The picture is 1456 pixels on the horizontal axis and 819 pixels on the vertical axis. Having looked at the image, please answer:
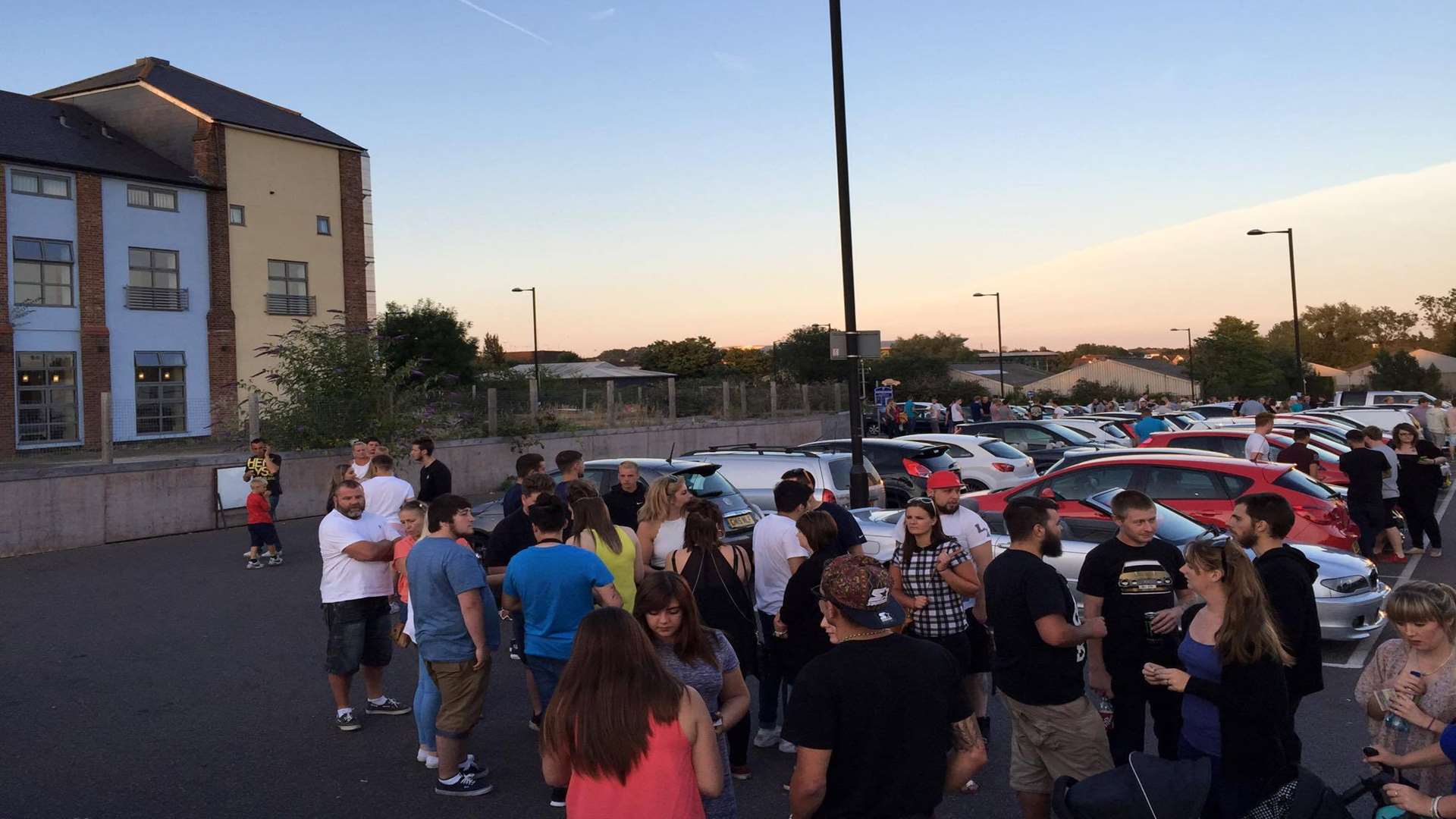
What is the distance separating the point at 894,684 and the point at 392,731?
4895 mm

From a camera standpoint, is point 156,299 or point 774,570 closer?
point 774,570

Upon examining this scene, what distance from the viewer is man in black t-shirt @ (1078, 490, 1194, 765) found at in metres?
5.04

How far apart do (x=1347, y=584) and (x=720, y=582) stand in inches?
232

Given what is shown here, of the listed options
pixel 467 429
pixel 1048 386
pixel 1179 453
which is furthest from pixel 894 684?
pixel 1048 386

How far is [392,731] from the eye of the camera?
7.21 m

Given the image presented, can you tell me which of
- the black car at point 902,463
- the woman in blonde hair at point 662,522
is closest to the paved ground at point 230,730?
the woman in blonde hair at point 662,522

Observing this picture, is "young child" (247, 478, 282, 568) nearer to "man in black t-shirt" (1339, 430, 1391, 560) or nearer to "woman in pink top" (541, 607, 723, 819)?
"woman in pink top" (541, 607, 723, 819)

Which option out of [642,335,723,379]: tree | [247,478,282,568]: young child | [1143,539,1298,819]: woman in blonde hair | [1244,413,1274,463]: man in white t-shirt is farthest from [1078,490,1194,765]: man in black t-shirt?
[642,335,723,379]: tree

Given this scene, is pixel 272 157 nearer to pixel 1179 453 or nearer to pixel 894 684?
pixel 1179 453

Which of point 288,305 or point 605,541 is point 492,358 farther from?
point 605,541

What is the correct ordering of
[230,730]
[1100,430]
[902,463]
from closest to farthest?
[230,730], [902,463], [1100,430]

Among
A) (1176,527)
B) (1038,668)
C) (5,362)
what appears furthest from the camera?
(5,362)

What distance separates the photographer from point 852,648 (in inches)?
135

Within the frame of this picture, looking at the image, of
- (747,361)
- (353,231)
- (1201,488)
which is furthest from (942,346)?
(1201,488)
